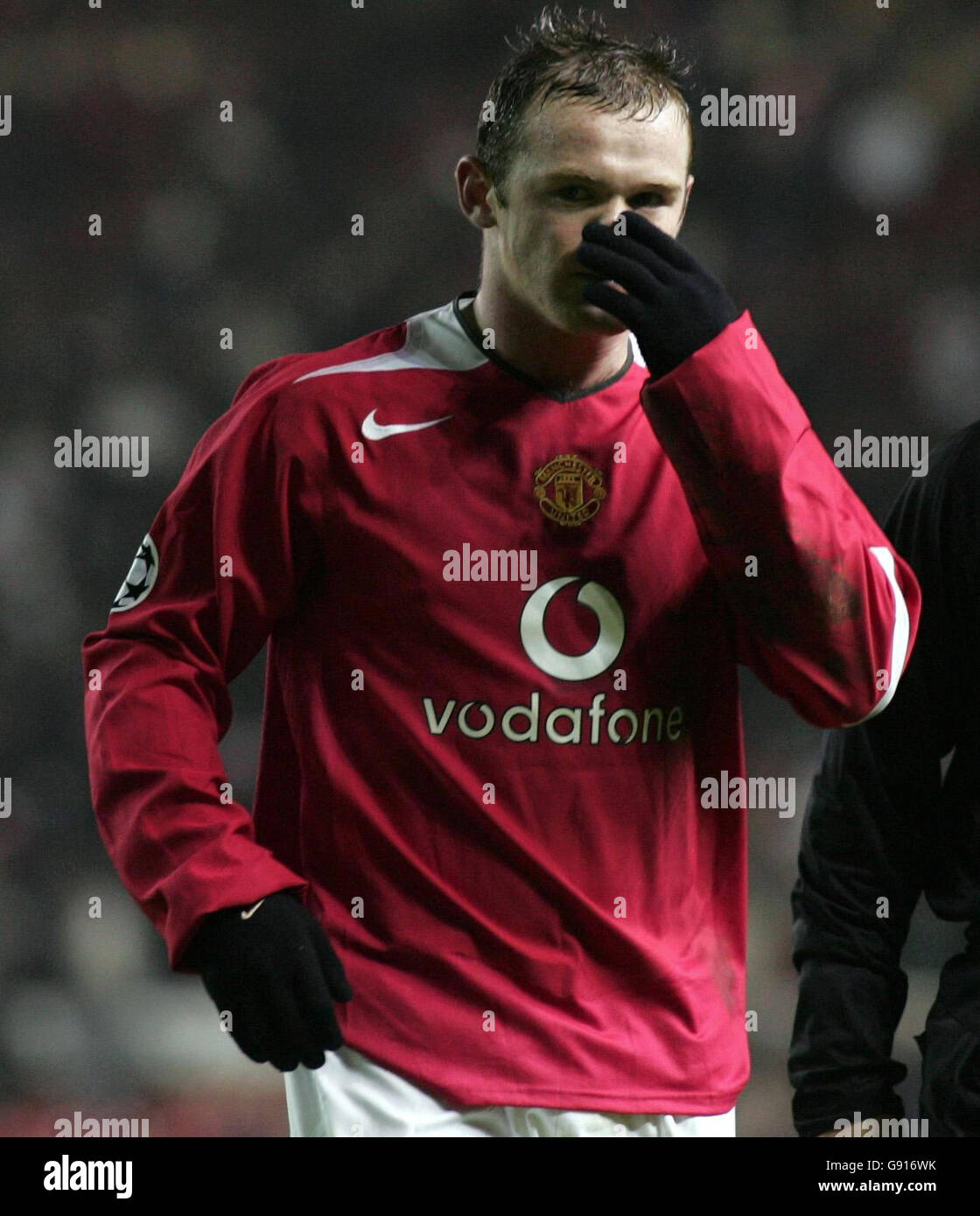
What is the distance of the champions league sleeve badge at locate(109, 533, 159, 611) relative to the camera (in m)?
1.11

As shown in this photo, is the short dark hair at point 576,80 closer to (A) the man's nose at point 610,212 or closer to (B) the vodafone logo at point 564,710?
(A) the man's nose at point 610,212

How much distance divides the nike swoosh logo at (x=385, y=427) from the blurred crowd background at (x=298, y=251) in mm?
1015

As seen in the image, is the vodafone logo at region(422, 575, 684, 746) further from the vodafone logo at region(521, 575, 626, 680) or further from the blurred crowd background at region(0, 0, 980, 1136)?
the blurred crowd background at region(0, 0, 980, 1136)

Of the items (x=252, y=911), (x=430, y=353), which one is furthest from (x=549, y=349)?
(x=252, y=911)

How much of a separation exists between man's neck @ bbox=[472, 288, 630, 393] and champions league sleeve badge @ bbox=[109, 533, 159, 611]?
→ 0.25m

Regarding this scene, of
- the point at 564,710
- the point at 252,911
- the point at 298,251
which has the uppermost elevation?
the point at 298,251

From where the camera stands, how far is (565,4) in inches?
73.5

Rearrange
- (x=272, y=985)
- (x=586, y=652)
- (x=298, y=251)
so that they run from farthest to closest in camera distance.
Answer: (x=298, y=251), (x=586, y=652), (x=272, y=985)

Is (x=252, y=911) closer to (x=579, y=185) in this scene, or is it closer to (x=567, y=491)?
(x=567, y=491)

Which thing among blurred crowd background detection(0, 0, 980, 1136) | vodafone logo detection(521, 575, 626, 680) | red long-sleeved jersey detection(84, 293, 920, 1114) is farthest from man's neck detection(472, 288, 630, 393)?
blurred crowd background detection(0, 0, 980, 1136)

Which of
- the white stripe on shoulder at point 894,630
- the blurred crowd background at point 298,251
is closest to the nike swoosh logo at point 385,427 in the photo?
the white stripe on shoulder at point 894,630

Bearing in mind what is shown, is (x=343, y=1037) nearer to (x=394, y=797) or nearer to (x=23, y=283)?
(x=394, y=797)

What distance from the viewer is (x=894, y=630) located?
3.46 feet

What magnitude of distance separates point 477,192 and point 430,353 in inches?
4.2
